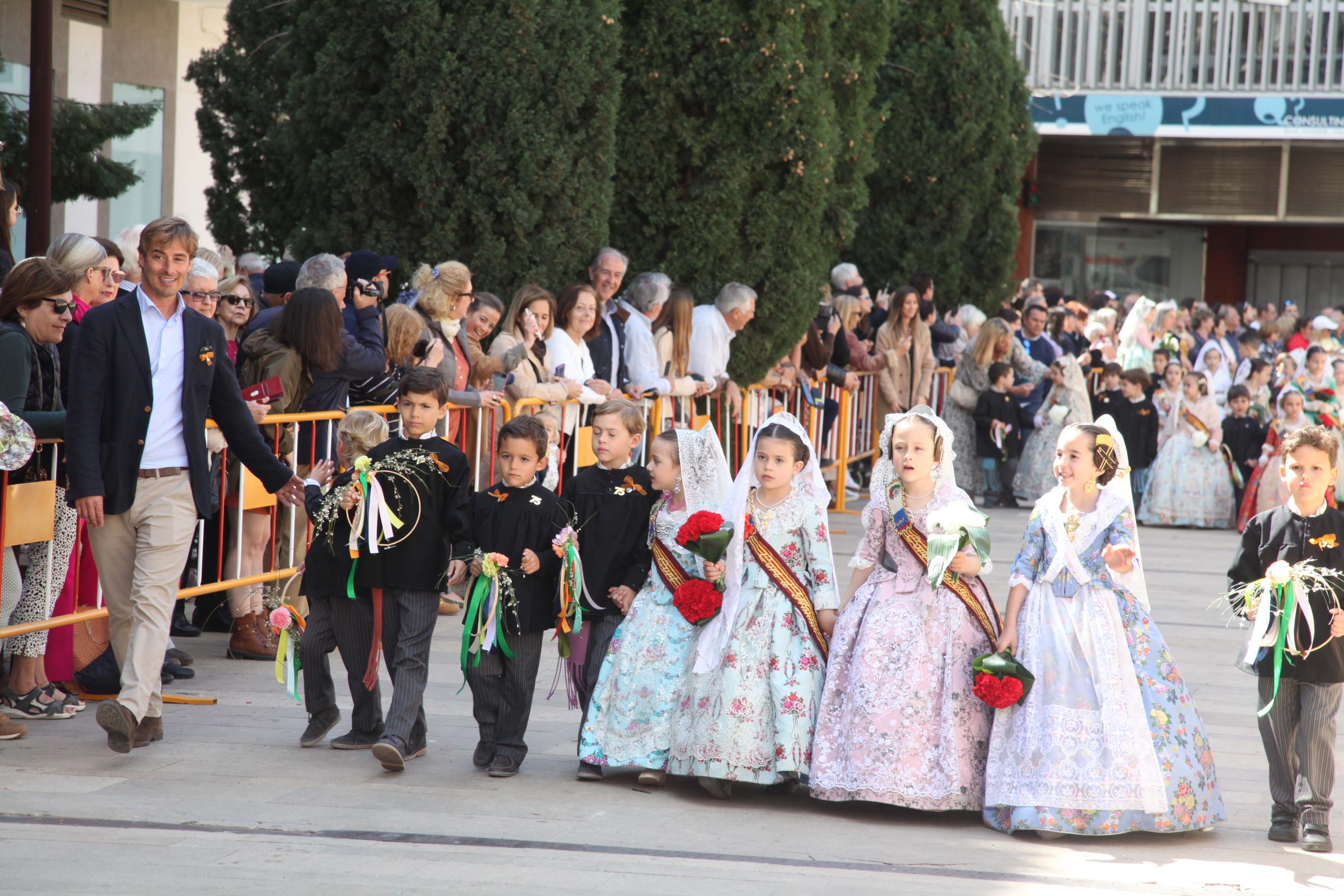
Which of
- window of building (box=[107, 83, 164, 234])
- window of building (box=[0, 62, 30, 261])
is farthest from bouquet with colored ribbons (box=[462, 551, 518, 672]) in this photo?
window of building (box=[107, 83, 164, 234])

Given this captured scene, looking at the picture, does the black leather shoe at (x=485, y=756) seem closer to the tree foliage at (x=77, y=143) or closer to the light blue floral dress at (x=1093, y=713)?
the light blue floral dress at (x=1093, y=713)

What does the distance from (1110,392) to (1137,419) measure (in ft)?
1.25

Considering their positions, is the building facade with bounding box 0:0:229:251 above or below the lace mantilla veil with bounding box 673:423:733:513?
above

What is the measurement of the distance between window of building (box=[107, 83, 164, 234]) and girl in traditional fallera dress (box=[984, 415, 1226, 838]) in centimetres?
1163

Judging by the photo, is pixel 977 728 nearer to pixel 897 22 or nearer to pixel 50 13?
pixel 50 13

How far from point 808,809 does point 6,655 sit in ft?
10.8

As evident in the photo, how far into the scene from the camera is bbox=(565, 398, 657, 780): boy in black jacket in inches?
236

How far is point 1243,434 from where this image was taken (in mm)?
14648

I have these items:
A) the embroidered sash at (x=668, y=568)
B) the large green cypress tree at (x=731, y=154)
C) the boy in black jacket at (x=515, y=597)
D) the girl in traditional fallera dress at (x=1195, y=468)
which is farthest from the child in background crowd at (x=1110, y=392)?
the boy in black jacket at (x=515, y=597)

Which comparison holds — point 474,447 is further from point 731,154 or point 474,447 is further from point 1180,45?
point 1180,45

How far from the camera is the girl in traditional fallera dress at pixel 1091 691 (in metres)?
5.29

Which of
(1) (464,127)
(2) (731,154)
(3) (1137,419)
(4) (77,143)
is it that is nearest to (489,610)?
(1) (464,127)

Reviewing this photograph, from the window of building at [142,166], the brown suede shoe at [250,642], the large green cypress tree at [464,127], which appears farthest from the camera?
the window of building at [142,166]

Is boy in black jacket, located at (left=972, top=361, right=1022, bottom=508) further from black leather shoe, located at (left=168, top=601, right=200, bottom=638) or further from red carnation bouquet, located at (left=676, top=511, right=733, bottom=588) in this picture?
red carnation bouquet, located at (left=676, top=511, right=733, bottom=588)
